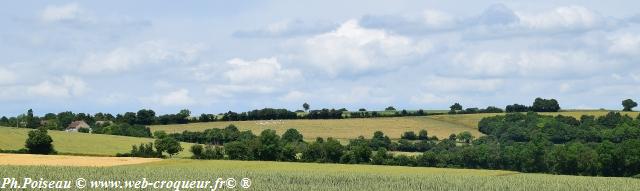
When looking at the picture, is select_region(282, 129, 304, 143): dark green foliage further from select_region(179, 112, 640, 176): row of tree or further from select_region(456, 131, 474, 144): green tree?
select_region(456, 131, 474, 144): green tree

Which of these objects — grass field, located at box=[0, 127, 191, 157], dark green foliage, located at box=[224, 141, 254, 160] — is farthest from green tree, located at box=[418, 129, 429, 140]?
dark green foliage, located at box=[224, 141, 254, 160]

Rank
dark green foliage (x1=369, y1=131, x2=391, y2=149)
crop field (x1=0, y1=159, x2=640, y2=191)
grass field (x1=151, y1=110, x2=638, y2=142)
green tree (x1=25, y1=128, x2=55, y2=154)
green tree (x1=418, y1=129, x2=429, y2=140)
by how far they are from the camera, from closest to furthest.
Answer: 1. crop field (x1=0, y1=159, x2=640, y2=191)
2. green tree (x1=25, y1=128, x2=55, y2=154)
3. dark green foliage (x1=369, y1=131, x2=391, y2=149)
4. green tree (x1=418, y1=129, x2=429, y2=140)
5. grass field (x1=151, y1=110, x2=638, y2=142)

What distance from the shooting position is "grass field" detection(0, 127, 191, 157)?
400ft

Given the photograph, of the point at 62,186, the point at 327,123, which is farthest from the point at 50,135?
the point at 62,186

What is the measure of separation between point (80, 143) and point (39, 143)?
895 centimetres

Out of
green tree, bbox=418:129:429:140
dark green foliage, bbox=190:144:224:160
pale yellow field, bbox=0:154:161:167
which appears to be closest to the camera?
pale yellow field, bbox=0:154:161:167

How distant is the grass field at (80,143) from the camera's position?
12194 cm

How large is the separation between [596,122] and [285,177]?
394ft

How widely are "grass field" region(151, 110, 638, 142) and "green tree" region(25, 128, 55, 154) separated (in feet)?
186

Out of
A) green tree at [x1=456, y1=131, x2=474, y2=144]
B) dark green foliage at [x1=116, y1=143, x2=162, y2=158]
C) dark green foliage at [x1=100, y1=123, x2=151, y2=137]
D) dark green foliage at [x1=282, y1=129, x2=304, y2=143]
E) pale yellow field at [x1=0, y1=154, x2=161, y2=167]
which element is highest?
dark green foliage at [x1=100, y1=123, x2=151, y2=137]

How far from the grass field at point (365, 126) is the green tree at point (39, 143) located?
56.8m

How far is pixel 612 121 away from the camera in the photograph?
173m

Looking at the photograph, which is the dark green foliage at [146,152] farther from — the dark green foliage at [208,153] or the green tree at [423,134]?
the green tree at [423,134]

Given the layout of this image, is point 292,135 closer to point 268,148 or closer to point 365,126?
point 365,126
